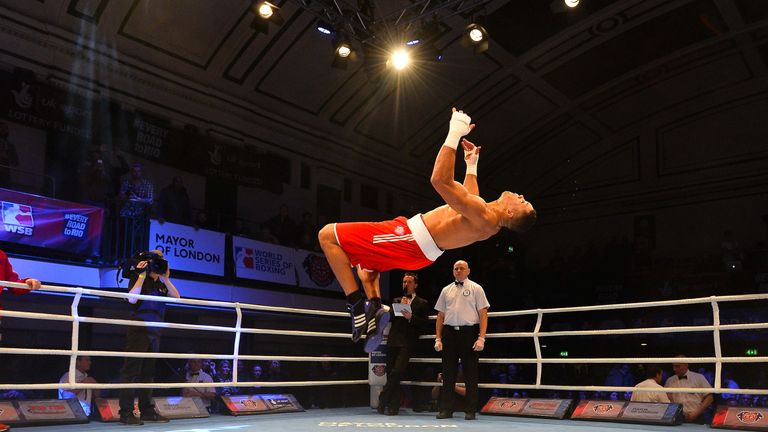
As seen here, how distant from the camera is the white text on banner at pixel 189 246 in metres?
8.60

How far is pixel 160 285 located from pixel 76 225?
3.43m

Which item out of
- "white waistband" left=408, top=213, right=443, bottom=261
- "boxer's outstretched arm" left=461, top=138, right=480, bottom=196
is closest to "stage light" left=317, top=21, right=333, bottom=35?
"boxer's outstretched arm" left=461, top=138, right=480, bottom=196

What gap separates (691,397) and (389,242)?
3.22 m

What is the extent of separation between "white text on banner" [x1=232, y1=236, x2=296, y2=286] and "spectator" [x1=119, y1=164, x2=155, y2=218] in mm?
1361

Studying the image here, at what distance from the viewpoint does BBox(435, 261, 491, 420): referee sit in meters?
5.37

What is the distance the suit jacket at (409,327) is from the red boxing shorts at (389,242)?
2181 millimetres

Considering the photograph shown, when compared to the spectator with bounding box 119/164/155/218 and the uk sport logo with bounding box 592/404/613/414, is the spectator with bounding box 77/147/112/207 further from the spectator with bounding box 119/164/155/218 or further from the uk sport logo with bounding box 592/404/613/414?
the uk sport logo with bounding box 592/404/613/414

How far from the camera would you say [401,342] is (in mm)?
5758

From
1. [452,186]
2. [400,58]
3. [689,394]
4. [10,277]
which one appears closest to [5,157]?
[10,277]

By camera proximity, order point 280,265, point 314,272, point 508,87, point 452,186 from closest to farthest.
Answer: point 452,186
point 280,265
point 314,272
point 508,87

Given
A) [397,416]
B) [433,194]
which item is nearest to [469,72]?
[433,194]

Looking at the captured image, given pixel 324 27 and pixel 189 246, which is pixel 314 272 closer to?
pixel 189 246

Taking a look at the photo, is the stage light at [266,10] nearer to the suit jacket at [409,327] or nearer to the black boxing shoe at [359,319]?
the suit jacket at [409,327]

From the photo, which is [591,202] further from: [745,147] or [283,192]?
[283,192]
